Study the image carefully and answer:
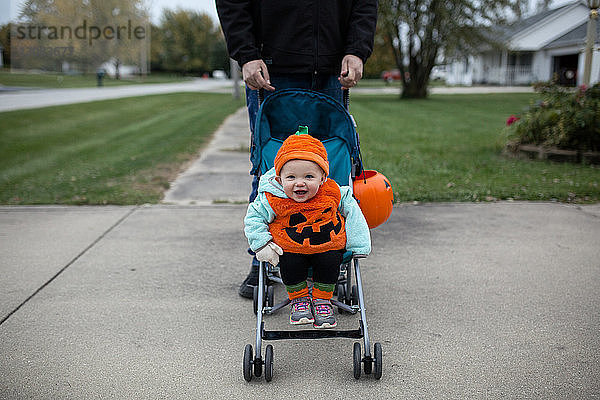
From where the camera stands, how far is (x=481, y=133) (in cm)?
1146

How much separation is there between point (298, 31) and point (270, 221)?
1.21 metres

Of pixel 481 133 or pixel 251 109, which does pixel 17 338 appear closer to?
pixel 251 109

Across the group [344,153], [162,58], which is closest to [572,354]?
[344,153]

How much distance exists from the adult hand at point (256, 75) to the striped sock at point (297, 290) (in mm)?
1174

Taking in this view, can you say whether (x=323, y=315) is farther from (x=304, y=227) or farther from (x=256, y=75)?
(x=256, y=75)

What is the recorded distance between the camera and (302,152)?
258 centimetres

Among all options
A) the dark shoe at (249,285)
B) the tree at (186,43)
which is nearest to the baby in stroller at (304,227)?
the dark shoe at (249,285)

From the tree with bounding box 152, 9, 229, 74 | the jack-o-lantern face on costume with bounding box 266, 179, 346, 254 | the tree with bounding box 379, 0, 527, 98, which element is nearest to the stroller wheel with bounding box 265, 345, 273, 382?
the jack-o-lantern face on costume with bounding box 266, 179, 346, 254

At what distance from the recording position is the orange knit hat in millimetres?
2564

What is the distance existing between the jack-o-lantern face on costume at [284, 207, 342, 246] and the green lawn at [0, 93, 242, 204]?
3.51 meters

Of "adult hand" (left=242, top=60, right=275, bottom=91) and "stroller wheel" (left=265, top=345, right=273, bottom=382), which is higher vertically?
"adult hand" (left=242, top=60, right=275, bottom=91)

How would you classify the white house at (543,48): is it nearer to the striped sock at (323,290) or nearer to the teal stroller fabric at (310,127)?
the teal stroller fabric at (310,127)

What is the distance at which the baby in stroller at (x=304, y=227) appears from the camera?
8.54ft

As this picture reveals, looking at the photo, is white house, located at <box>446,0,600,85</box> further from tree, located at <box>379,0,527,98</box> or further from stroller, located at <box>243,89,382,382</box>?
A: stroller, located at <box>243,89,382,382</box>
